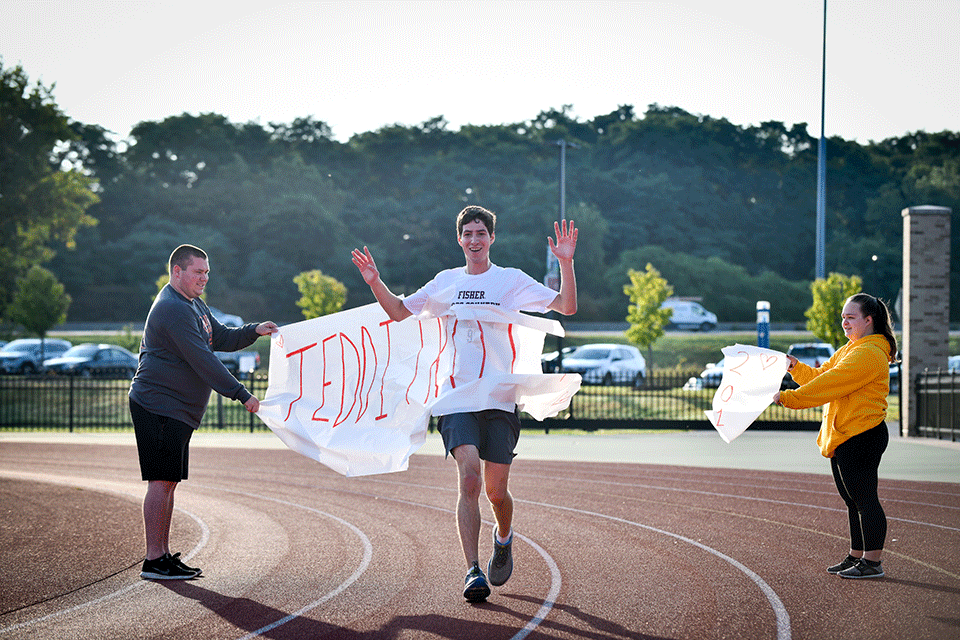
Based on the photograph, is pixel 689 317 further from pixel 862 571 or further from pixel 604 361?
pixel 862 571

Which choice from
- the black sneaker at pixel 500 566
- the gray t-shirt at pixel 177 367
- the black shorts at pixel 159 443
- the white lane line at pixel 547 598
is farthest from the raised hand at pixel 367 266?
the white lane line at pixel 547 598

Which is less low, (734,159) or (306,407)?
(734,159)

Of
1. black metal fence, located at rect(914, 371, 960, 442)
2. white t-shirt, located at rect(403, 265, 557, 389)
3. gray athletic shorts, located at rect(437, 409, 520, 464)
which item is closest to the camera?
gray athletic shorts, located at rect(437, 409, 520, 464)

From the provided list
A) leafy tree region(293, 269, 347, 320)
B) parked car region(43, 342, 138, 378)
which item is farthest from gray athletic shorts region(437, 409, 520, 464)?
leafy tree region(293, 269, 347, 320)

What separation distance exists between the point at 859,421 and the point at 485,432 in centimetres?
262

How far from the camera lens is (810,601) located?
6207 millimetres

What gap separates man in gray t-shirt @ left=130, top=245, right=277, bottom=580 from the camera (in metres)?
6.75

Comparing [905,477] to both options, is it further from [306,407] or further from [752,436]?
[306,407]

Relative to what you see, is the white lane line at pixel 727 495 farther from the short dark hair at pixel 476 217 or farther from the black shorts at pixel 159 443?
the black shorts at pixel 159 443

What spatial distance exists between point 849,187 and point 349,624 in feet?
300

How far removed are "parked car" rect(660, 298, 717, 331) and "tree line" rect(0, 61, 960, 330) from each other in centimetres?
1139

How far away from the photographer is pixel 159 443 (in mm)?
6754

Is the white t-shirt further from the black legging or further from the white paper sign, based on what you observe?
the black legging

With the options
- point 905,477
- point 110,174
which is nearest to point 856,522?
point 905,477
